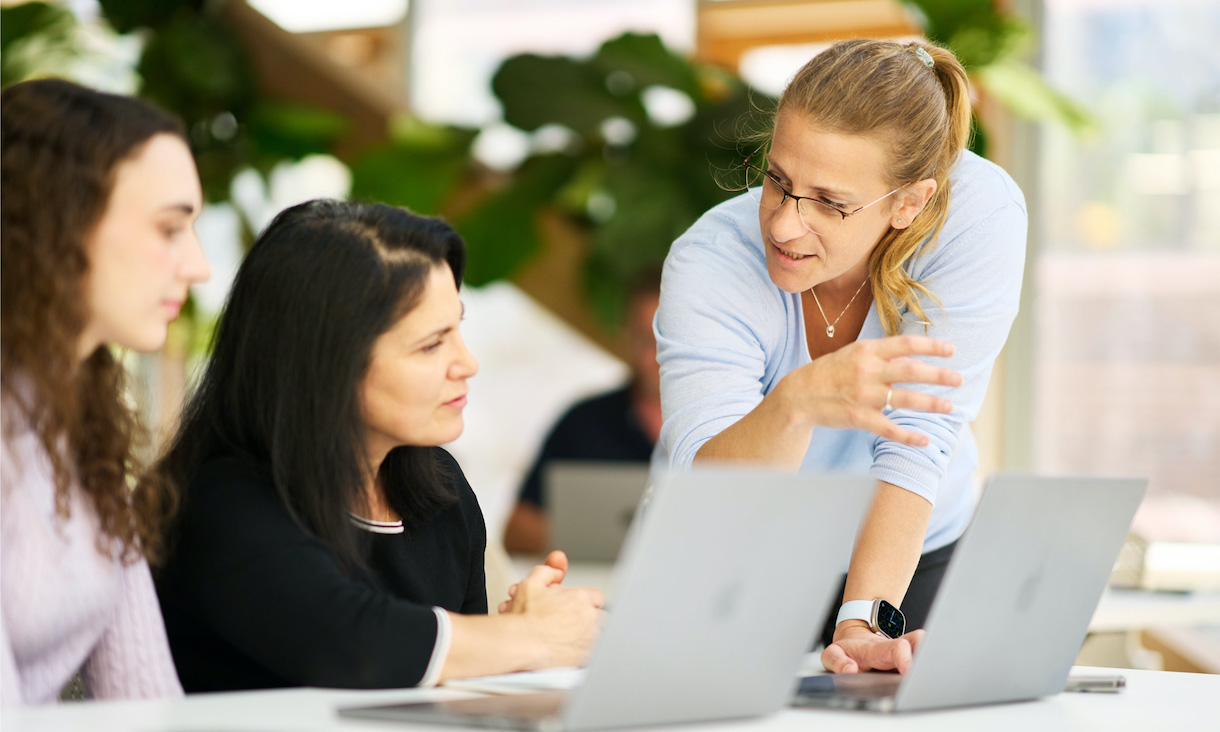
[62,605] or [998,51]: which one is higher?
[998,51]

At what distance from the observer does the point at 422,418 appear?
1365mm

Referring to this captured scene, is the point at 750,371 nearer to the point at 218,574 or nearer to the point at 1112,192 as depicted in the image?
the point at 218,574

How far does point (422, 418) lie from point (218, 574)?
27 cm

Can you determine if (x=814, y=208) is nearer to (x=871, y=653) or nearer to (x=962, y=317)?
(x=962, y=317)

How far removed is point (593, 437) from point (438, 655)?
2.66 meters

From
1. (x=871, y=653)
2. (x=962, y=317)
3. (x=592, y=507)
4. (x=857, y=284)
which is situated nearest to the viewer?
(x=871, y=653)

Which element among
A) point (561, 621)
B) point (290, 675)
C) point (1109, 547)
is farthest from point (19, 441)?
point (1109, 547)

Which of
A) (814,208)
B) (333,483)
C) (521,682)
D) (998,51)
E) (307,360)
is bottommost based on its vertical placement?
(521,682)

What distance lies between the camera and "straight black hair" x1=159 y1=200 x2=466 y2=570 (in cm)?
128

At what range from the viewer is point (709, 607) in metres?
0.97

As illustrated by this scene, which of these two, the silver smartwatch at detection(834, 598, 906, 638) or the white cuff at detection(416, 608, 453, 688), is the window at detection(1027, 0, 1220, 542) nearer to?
the silver smartwatch at detection(834, 598, 906, 638)

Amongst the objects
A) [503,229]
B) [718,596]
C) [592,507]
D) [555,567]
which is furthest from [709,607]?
[503,229]

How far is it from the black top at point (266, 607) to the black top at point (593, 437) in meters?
2.51

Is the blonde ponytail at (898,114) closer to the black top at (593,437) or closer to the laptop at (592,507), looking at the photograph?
the laptop at (592,507)
